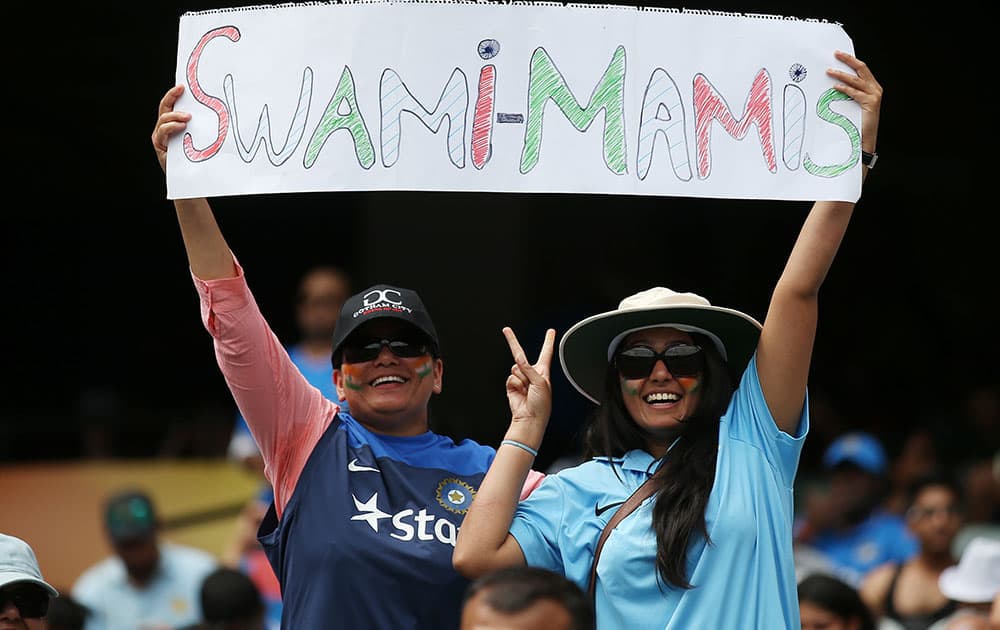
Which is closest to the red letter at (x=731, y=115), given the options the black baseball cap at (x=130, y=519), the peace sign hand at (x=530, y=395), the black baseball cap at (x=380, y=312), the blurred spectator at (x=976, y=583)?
the peace sign hand at (x=530, y=395)

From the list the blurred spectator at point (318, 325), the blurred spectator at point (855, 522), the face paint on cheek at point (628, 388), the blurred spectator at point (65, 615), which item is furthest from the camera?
the blurred spectator at point (855, 522)


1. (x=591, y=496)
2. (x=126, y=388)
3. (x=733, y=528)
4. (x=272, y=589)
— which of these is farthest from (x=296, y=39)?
(x=126, y=388)

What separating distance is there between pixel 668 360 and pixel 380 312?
2.28ft

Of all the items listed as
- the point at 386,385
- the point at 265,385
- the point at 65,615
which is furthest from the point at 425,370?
the point at 65,615

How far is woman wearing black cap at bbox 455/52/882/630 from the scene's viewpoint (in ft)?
11.3

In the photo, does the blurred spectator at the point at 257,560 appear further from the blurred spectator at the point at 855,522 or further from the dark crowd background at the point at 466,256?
the dark crowd background at the point at 466,256

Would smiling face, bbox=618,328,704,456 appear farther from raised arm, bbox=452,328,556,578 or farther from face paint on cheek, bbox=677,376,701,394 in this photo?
raised arm, bbox=452,328,556,578

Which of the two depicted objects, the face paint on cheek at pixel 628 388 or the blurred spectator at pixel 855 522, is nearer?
the face paint on cheek at pixel 628 388

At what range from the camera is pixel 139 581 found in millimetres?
6871

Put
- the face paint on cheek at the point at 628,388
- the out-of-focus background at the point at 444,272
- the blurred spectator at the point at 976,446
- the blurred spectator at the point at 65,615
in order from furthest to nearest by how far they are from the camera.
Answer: the out-of-focus background at the point at 444,272 → the blurred spectator at the point at 976,446 → the blurred spectator at the point at 65,615 → the face paint on cheek at the point at 628,388

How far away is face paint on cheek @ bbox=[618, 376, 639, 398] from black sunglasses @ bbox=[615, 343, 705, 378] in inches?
0.6

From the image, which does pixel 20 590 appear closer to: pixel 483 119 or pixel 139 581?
pixel 483 119

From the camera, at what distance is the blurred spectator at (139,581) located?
22.3 feet

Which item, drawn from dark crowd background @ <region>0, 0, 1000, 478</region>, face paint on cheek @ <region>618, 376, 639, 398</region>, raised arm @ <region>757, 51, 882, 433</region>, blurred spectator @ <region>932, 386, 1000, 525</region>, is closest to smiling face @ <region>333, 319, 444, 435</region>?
face paint on cheek @ <region>618, 376, 639, 398</region>
